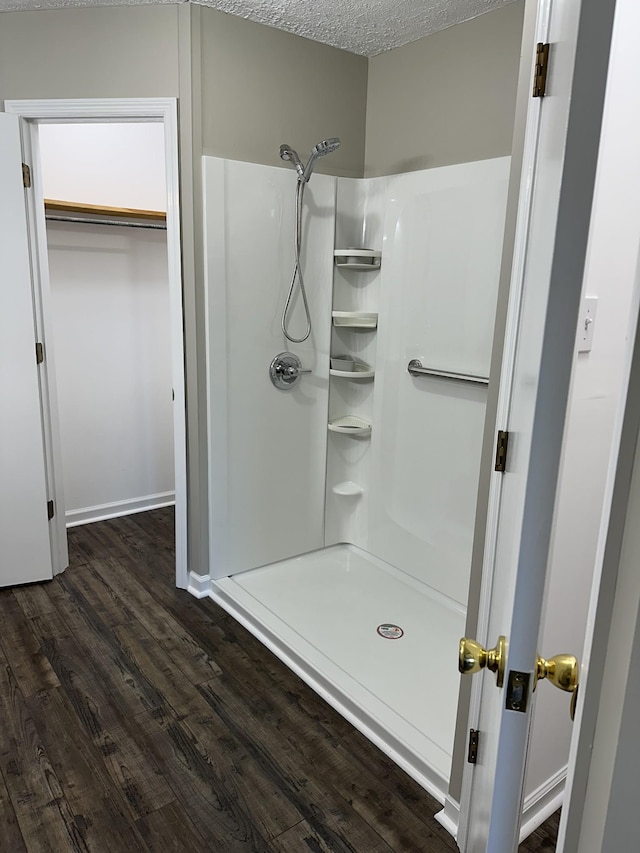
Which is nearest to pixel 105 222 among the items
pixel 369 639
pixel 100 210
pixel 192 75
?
pixel 100 210

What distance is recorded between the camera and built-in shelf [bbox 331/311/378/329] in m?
2.88

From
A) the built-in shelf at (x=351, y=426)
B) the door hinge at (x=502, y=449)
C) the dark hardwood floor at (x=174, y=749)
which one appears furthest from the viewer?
the built-in shelf at (x=351, y=426)

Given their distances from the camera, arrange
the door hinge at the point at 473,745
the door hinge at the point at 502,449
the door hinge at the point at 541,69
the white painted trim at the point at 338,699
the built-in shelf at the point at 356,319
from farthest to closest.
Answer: the built-in shelf at the point at 356,319, the white painted trim at the point at 338,699, the door hinge at the point at 473,745, the door hinge at the point at 502,449, the door hinge at the point at 541,69

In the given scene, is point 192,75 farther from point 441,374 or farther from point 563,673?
point 563,673

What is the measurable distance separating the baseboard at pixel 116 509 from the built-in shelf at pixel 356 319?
1616 mm

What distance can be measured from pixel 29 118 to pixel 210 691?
7.84 ft

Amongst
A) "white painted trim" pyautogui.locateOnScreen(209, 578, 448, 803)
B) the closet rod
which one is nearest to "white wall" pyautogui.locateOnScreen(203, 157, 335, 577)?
"white painted trim" pyautogui.locateOnScreen(209, 578, 448, 803)

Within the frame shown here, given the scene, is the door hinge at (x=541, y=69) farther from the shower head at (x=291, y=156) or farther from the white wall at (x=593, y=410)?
the shower head at (x=291, y=156)

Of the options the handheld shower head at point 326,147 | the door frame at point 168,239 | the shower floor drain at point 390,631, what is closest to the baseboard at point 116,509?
the door frame at point 168,239

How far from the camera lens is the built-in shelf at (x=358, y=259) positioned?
2.77 m

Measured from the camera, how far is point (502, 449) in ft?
4.48

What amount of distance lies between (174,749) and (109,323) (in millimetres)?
2371

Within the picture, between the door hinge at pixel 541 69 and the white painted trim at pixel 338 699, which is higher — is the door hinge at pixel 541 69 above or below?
above

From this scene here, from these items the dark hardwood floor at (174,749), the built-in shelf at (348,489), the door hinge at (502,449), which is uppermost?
the door hinge at (502,449)
